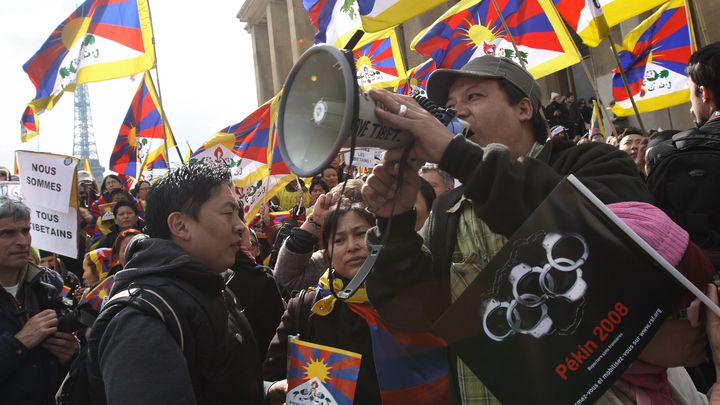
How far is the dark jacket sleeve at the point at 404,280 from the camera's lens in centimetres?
190

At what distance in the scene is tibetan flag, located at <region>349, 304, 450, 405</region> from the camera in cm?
248

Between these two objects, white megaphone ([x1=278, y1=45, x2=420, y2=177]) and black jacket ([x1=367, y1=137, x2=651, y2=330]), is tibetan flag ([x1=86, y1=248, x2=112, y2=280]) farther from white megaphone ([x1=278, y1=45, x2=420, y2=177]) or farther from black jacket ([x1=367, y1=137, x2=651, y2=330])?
white megaphone ([x1=278, y1=45, x2=420, y2=177])

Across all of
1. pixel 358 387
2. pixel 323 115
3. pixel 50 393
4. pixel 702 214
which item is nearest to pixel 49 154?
pixel 50 393

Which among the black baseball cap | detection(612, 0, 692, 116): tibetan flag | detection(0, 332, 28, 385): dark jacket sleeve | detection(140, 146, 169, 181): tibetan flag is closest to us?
the black baseball cap

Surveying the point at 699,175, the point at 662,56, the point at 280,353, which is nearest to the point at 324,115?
the point at 280,353

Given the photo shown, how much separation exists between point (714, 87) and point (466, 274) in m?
1.89

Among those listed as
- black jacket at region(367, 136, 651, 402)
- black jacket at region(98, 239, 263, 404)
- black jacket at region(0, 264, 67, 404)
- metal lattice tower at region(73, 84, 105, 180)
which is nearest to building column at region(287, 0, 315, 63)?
black jacket at region(0, 264, 67, 404)

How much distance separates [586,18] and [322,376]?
4.49 meters

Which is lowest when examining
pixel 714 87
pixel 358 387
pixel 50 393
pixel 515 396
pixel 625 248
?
pixel 50 393

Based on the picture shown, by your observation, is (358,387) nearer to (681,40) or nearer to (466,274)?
(466,274)

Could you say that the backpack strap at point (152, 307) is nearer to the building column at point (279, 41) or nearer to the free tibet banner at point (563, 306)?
the free tibet banner at point (563, 306)

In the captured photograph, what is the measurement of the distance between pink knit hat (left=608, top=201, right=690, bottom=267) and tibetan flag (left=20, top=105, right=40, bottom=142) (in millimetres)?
8529

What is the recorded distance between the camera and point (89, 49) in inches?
293

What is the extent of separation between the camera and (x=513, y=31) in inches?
251
